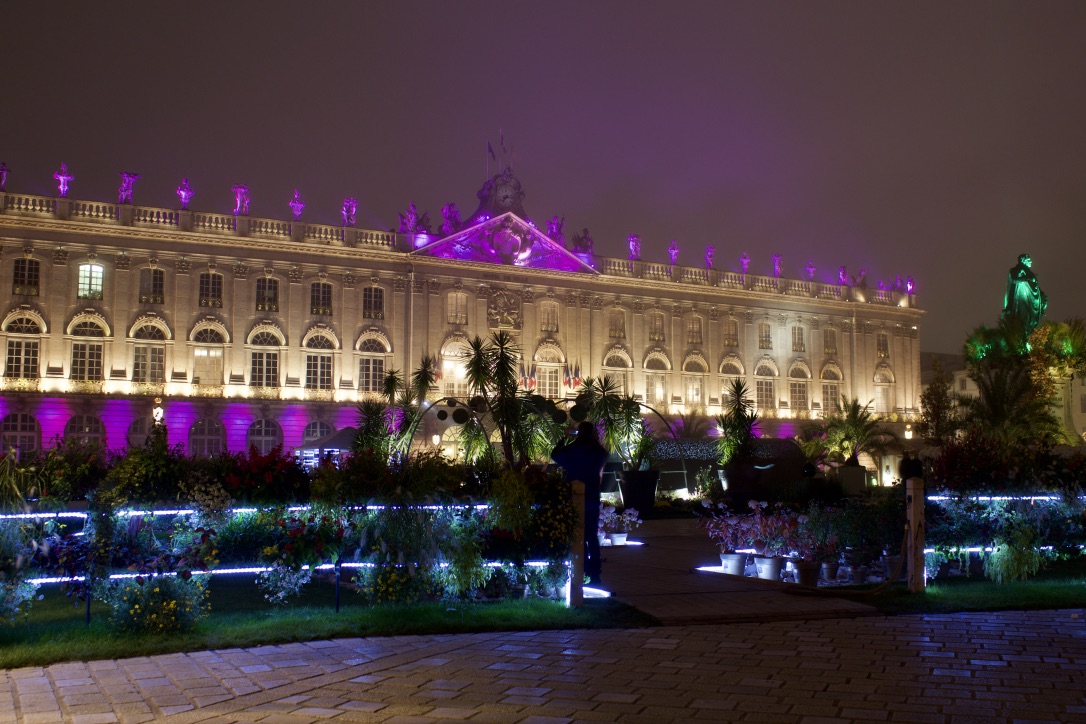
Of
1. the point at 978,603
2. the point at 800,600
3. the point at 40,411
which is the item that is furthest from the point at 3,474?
the point at 40,411

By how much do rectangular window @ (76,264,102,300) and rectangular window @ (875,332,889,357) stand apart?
133ft

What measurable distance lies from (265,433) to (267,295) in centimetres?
603

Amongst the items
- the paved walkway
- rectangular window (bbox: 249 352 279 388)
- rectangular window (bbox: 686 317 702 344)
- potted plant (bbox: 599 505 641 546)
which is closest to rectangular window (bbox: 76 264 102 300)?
rectangular window (bbox: 249 352 279 388)

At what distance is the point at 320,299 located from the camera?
4366 centimetres

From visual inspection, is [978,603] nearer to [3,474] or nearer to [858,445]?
[3,474]

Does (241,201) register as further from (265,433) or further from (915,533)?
(915,533)

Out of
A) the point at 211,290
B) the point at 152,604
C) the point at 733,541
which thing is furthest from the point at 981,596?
the point at 211,290

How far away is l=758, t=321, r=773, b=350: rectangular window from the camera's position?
2109 inches

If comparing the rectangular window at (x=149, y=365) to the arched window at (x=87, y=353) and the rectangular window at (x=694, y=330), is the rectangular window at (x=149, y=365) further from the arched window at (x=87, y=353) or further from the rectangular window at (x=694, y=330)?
the rectangular window at (x=694, y=330)

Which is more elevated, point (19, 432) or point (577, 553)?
point (19, 432)

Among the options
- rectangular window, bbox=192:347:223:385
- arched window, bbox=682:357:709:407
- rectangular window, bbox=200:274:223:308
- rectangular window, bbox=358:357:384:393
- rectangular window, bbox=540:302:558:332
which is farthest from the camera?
arched window, bbox=682:357:709:407

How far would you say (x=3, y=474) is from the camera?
8570 millimetres

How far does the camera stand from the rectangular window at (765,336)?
5356 cm

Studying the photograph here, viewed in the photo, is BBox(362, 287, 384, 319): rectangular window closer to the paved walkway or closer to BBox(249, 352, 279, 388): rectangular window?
BBox(249, 352, 279, 388): rectangular window
